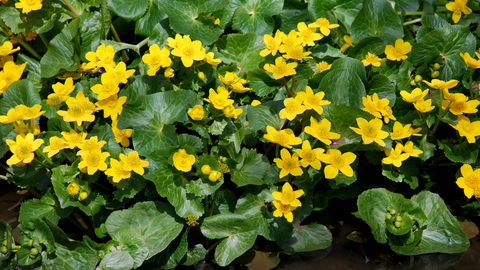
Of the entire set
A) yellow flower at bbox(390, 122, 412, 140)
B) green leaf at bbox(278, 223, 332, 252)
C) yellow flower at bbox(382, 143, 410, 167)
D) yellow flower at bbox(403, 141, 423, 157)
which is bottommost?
green leaf at bbox(278, 223, 332, 252)

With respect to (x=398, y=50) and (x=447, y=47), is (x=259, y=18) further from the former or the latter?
(x=447, y=47)

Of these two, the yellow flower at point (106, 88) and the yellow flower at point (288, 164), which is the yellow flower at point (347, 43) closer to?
the yellow flower at point (288, 164)

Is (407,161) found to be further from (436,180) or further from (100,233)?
(100,233)

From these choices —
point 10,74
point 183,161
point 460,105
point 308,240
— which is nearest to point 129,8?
point 10,74

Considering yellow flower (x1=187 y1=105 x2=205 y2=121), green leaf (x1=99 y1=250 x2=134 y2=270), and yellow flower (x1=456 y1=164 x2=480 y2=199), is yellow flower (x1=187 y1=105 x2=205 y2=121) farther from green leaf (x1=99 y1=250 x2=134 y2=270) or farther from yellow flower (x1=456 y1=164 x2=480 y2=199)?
yellow flower (x1=456 y1=164 x2=480 y2=199)

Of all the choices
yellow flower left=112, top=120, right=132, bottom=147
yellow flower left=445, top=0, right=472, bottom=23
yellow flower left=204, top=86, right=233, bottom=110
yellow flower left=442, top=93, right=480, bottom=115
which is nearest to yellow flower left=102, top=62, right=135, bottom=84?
yellow flower left=112, top=120, right=132, bottom=147
